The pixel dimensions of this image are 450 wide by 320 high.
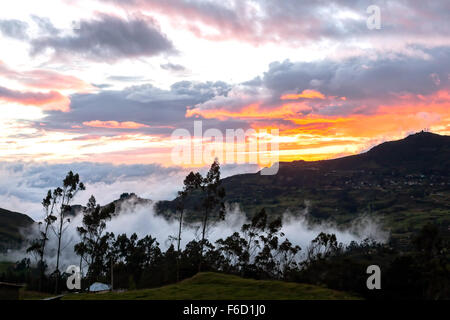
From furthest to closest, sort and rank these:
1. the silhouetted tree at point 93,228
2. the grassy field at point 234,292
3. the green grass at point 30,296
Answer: the silhouetted tree at point 93,228
the green grass at point 30,296
the grassy field at point 234,292

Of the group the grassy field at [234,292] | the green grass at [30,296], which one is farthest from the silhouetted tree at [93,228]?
the grassy field at [234,292]

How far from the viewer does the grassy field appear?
36.4 metres

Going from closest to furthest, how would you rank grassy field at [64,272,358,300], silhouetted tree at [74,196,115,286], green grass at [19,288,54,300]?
grassy field at [64,272,358,300] < green grass at [19,288,54,300] < silhouetted tree at [74,196,115,286]

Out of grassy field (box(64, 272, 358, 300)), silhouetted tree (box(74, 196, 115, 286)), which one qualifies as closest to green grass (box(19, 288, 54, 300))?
grassy field (box(64, 272, 358, 300))

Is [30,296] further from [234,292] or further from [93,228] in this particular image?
[234,292]

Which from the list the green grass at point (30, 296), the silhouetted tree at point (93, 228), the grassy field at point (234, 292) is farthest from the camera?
the silhouetted tree at point (93, 228)

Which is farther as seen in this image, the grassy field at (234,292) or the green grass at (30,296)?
the green grass at (30,296)

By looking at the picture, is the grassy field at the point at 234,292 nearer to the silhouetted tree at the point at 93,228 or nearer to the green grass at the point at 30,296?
the green grass at the point at 30,296

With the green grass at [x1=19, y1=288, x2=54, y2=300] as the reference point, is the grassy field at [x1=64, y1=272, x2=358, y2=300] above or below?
above

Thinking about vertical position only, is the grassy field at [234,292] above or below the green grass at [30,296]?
above

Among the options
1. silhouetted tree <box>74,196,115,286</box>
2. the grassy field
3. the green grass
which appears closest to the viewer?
the grassy field

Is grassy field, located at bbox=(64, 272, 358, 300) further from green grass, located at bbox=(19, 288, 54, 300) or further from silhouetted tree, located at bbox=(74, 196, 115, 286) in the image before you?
silhouetted tree, located at bbox=(74, 196, 115, 286)

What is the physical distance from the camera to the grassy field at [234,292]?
36.4 metres
